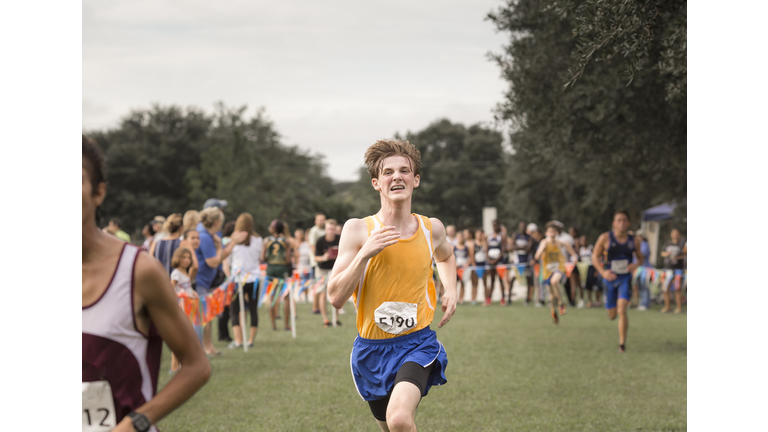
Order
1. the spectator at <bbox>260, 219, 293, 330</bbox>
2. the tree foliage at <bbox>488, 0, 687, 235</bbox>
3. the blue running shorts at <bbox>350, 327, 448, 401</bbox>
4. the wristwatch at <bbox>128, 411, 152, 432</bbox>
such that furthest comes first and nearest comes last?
the spectator at <bbox>260, 219, 293, 330</bbox> < the tree foliage at <bbox>488, 0, 687, 235</bbox> < the blue running shorts at <bbox>350, 327, 448, 401</bbox> < the wristwatch at <bbox>128, 411, 152, 432</bbox>

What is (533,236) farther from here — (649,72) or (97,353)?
(97,353)

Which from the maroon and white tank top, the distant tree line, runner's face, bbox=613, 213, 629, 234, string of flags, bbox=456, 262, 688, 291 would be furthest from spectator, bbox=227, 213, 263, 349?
the maroon and white tank top

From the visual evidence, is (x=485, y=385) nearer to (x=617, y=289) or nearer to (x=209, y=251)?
(x=617, y=289)

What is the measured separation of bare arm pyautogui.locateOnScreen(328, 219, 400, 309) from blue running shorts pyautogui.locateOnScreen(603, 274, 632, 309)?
7.09 m

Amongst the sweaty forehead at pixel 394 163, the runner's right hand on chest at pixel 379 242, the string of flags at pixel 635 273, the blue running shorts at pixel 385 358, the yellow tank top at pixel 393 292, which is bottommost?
the string of flags at pixel 635 273

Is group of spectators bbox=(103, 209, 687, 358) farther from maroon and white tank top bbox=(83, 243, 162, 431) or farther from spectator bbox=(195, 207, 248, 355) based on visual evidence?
maroon and white tank top bbox=(83, 243, 162, 431)

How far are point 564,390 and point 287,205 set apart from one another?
5392 cm

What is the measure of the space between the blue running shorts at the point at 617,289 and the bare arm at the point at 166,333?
892cm

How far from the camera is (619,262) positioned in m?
10.2

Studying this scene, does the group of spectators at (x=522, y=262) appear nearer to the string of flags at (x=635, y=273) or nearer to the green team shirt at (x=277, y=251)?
the string of flags at (x=635, y=273)

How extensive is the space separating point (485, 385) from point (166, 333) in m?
6.63

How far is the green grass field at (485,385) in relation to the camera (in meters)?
6.62

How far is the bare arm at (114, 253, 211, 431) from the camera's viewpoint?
6.95 feet

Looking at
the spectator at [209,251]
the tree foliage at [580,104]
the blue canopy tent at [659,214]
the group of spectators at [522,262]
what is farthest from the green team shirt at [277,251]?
the blue canopy tent at [659,214]
